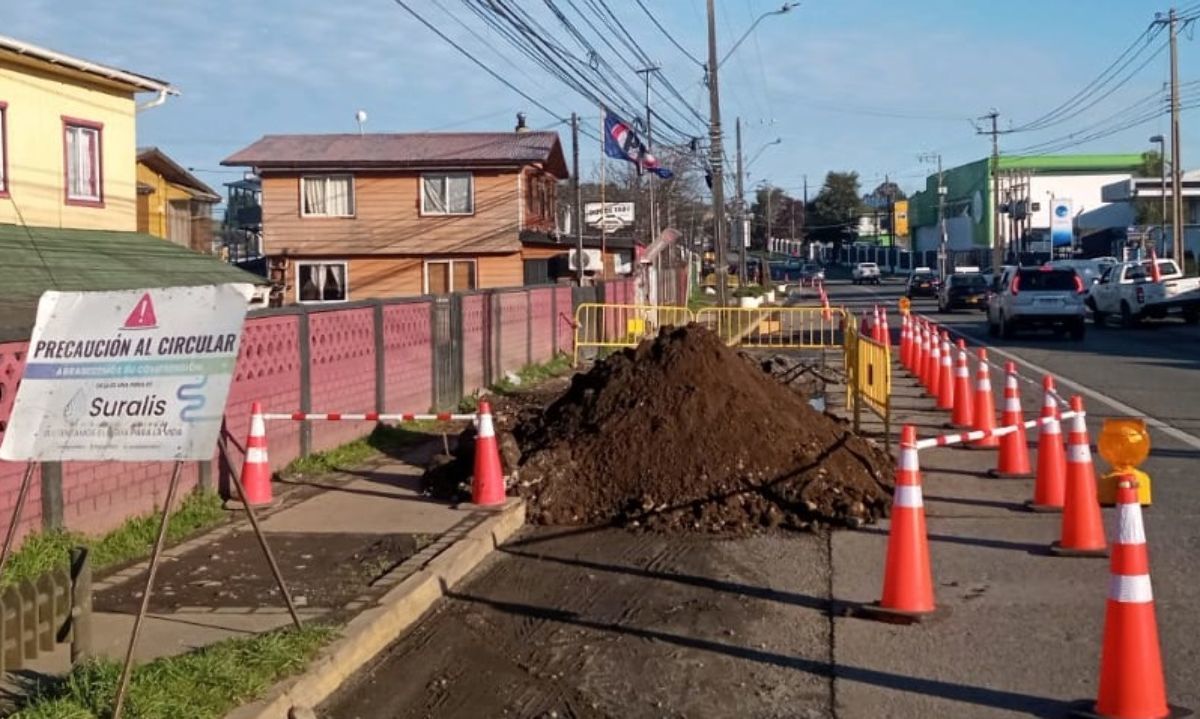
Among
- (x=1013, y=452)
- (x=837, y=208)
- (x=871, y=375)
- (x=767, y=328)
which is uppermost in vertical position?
(x=837, y=208)

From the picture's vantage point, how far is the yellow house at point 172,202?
127 feet

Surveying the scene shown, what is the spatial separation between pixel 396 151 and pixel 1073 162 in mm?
86965

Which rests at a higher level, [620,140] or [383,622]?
[620,140]

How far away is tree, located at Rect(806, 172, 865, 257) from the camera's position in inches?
6521

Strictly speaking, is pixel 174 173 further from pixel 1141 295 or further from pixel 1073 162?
pixel 1073 162

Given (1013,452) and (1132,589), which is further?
(1013,452)

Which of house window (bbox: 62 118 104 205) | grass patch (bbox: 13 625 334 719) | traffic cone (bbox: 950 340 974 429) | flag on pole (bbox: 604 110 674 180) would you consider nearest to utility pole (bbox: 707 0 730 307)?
flag on pole (bbox: 604 110 674 180)

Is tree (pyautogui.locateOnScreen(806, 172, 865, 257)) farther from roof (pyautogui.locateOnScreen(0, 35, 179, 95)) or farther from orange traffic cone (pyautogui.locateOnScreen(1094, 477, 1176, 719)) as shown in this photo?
orange traffic cone (pyautogui.locateOnScreen(1094, 477, 1176, 719))

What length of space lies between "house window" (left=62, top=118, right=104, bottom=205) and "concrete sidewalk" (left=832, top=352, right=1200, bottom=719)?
19.7 meters

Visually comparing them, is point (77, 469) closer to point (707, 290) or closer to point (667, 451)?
point (667, 451)

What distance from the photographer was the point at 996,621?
A: 7.84 metres

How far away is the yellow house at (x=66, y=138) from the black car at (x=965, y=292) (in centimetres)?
3377

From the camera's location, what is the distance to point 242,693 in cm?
593

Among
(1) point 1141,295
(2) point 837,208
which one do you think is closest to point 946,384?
(1) point 1141,295
